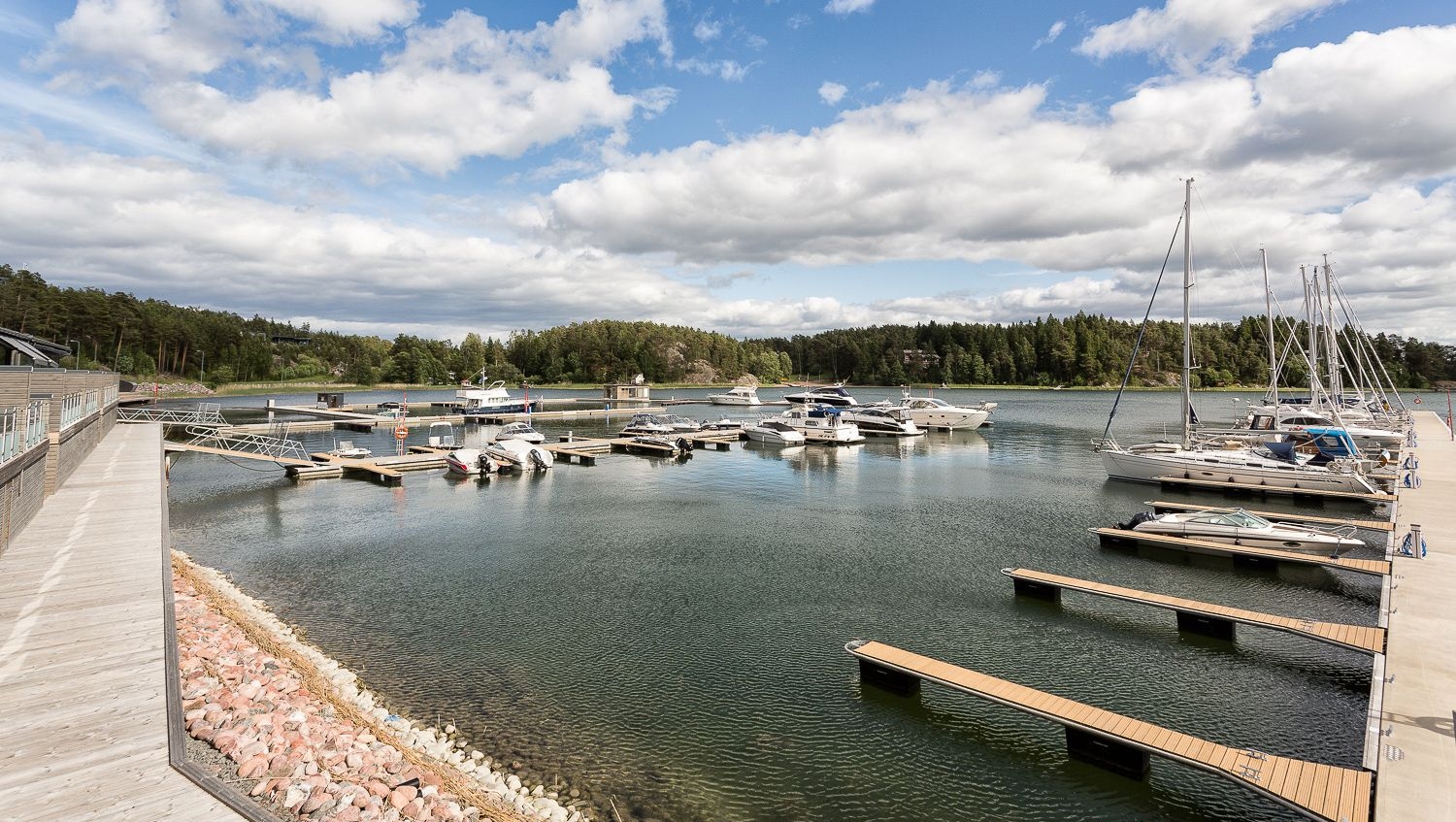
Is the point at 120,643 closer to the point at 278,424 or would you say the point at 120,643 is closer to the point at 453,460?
the point at 453,460

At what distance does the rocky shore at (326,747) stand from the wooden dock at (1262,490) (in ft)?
126

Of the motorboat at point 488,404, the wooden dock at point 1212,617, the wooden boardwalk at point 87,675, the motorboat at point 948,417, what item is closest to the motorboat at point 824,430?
the motorboat at point 948,417

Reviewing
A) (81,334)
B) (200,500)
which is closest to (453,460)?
(200,500)

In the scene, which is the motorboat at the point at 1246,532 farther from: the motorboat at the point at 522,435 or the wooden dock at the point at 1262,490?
the motorboat at the point at 522,435

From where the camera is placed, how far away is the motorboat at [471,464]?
41.8 meters

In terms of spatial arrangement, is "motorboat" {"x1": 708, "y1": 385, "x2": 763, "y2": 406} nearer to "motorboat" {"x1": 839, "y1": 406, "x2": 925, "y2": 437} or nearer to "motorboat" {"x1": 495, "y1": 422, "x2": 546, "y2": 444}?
"motorboat" {"x1": 839, "y1": 406, "x2": 925, "y2": 437}

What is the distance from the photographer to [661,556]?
23.9 meters

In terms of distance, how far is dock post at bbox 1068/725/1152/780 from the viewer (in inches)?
420

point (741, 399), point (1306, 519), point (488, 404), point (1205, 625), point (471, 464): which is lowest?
point (1205, 625)

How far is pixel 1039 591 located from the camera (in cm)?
1922

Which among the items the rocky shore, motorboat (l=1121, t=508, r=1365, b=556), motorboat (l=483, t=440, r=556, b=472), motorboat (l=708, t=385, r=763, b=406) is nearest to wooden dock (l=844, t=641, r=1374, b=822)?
the rocky shore

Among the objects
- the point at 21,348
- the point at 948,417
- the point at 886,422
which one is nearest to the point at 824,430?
the point at 886,422

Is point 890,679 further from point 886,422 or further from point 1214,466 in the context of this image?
point 886,422

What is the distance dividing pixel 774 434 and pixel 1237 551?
40.8 m
